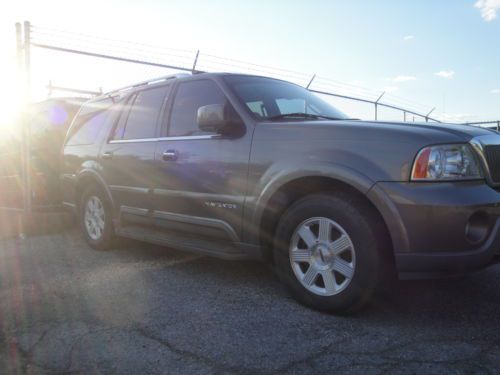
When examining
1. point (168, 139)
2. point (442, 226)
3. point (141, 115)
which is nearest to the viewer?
point (442, 226)

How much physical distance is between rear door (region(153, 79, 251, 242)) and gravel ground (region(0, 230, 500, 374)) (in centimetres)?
52

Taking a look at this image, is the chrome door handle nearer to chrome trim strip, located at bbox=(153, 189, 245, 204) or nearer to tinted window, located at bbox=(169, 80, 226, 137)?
tinted window, located at bbox=(169, 80, 226, 137)

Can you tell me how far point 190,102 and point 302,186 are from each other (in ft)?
5.06

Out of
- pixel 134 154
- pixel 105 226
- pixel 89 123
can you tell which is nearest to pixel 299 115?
pixel 134 154

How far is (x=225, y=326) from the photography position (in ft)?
9.66

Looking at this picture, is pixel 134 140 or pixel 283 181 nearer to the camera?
pixel 283 181

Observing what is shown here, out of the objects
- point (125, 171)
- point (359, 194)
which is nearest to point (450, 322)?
point (359, 194)

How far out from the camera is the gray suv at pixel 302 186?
2.72m

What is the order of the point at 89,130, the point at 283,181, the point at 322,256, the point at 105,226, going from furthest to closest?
the point at 89,130 < the point at 105,226 < the point at 283,181 < the point at 322,256

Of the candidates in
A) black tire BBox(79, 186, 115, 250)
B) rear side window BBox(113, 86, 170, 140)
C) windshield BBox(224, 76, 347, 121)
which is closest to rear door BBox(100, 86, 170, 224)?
rear side window BBox(113, 86, 170, 140)

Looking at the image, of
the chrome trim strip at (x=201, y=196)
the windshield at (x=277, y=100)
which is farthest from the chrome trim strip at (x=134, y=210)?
the windshield at (x=277, y=100)

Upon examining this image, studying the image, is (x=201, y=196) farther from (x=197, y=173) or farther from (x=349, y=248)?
(x=349, y=248)

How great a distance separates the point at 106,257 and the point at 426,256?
3.53m

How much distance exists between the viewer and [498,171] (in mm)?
2971
